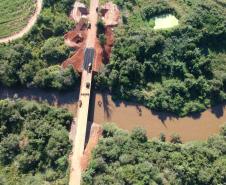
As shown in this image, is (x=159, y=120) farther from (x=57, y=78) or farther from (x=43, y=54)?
(x=43, y=54)

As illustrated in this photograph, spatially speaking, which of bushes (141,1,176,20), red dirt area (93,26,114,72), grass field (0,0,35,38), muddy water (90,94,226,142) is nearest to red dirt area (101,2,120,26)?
red dirt area (93,26,114,72)

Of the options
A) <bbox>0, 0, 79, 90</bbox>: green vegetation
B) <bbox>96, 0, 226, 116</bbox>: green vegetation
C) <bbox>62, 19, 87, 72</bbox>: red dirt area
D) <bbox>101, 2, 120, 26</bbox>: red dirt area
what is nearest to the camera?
<bbox>96, 0, 226, 116</bbox>: green vegetation

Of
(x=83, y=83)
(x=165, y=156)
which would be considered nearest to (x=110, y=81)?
(x=83, y=83)

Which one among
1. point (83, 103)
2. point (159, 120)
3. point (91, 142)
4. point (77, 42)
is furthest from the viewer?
point (77, 42)

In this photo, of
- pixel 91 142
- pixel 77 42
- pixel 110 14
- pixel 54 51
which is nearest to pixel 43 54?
pixel 54 51

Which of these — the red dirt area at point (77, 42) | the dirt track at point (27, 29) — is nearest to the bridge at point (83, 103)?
the red dirt area at point (77, 42)

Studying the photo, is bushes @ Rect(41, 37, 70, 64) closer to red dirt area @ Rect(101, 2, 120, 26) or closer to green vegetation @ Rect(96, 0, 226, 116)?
green vegetation @ Rect(96, 0, 226, 116)

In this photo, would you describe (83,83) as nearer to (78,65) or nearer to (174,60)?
(78,65)
